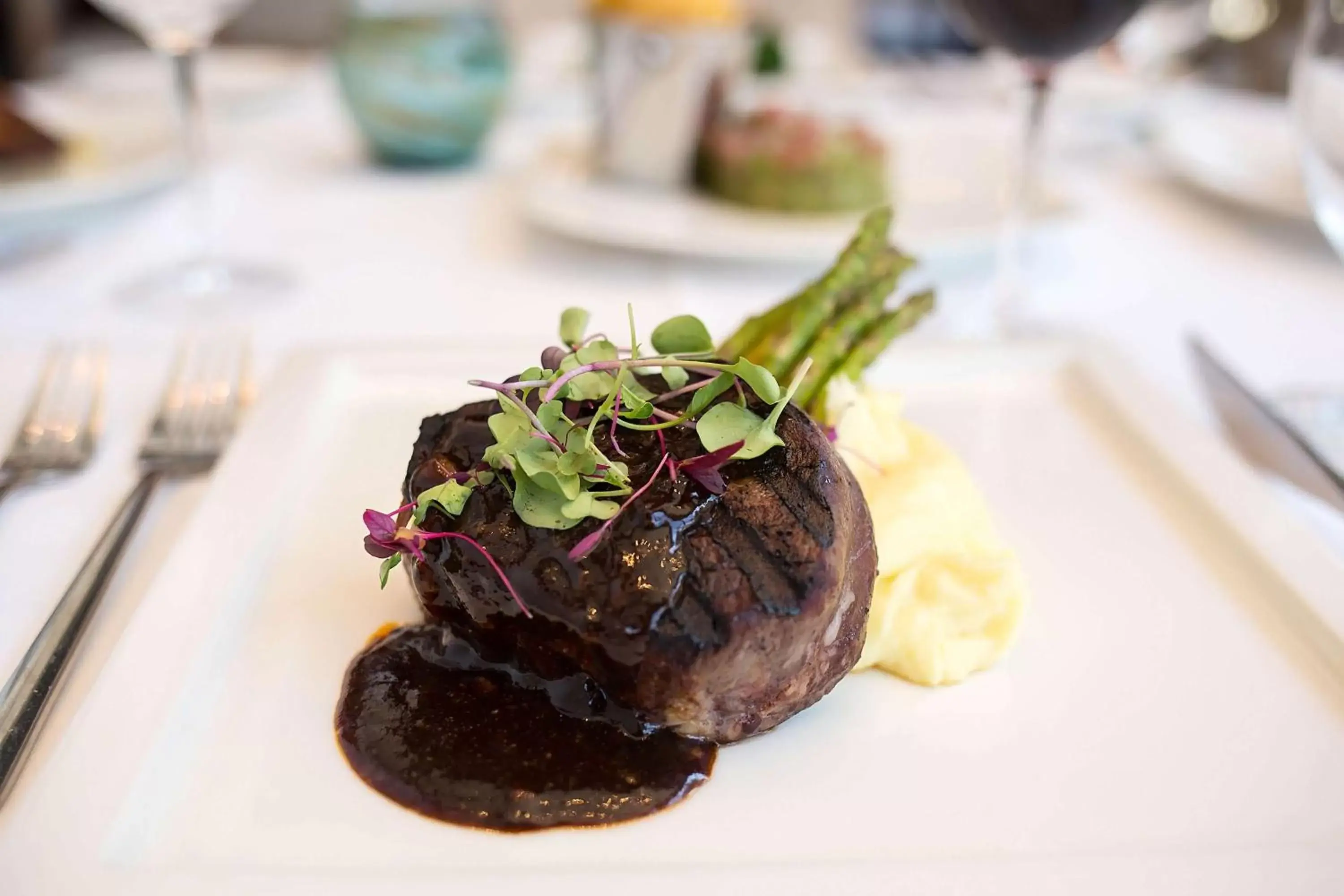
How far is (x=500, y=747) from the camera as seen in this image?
1.40 m

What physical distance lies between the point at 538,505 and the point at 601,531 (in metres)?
0.10

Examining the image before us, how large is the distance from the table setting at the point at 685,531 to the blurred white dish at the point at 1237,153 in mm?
53

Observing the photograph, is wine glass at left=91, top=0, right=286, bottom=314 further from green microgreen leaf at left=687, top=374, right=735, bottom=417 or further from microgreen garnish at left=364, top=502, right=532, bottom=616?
Answer: green microgreen leaf at left=687, top=374, right=735, bottom=417

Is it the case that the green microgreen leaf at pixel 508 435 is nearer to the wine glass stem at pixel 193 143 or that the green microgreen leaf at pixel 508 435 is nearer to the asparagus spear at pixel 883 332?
the asparagus spear at pixel 883 332

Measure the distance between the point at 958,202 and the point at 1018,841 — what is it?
270 centimetres

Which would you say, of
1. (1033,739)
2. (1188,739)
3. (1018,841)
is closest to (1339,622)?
(1188,739)

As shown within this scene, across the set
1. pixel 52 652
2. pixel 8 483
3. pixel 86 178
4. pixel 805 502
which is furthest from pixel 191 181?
pixel 805 502

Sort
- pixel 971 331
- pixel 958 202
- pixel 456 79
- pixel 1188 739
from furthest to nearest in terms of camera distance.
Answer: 1. pixel 456 79
2. pixel 958 202
3. pixel 971 331
4. pixel 1188 739

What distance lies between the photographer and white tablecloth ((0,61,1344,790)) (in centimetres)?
267

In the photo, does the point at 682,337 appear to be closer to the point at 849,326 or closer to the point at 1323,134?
the point at 849,326

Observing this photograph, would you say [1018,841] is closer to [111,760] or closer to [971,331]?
[111,760]

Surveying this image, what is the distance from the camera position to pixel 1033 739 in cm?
145

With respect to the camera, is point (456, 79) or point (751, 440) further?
point (456, 79)

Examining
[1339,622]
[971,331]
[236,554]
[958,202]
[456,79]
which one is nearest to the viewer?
[1339,622]
